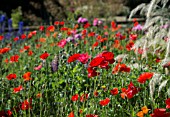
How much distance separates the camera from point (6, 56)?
5840 mm

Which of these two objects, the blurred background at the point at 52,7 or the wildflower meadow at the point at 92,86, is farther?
the blurred background at the point at 52,7

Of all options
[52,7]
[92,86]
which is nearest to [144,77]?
[92,86]

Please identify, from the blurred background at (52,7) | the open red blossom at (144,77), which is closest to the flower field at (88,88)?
the open red blossom at (144,77)

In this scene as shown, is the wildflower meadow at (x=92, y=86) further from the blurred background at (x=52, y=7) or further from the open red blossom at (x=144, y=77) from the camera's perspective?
the blurred background at (x=52, y=7)

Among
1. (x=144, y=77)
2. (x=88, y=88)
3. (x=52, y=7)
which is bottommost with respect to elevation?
(x=52, y=7)

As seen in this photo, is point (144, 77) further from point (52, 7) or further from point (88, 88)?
point (52, 7)

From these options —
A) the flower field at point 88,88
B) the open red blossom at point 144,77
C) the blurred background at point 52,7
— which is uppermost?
the open red blossom at point 144,77

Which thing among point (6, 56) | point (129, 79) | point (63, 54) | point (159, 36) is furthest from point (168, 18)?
point (6, 56)

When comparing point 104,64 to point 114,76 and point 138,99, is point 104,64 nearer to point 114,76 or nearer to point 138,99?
point 138,99

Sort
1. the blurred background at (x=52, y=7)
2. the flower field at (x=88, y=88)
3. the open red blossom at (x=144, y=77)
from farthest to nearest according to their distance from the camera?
the blurred background at (x=52, y=7) → the flower field at (x=88, y=88) → the open red blossom at (x=144, y=77)

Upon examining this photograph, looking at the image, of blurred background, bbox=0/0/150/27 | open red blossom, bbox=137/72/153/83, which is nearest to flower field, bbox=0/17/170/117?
open red blossom, bbox=137/72/153/83

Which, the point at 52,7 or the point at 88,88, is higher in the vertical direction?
the point at 88,88

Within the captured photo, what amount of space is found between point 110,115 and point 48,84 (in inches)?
38.6

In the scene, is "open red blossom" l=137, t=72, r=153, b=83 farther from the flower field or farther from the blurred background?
the blurred background
